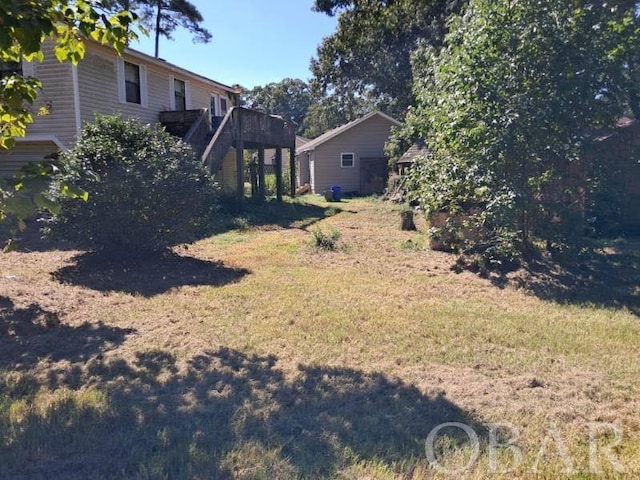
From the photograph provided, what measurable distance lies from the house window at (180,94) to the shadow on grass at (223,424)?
15.3 metres

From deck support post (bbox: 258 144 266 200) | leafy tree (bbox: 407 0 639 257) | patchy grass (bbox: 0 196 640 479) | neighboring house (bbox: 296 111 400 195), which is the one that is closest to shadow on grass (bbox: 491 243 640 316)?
patchy grass (bbox: 0 196 640 479)

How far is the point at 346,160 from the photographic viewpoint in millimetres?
28656

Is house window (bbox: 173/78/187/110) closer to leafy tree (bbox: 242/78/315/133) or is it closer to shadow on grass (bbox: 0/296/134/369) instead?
shadow on grass (bbox: 0/296/134/369)

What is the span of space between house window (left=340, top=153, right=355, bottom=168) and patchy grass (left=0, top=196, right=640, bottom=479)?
70.3 ft

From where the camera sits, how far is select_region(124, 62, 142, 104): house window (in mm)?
14977

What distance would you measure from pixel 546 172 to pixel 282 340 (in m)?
5.08

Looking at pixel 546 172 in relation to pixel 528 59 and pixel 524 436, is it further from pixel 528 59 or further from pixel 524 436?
pixel 524 436

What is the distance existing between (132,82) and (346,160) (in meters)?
15.3

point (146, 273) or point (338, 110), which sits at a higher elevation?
point (338, 110)

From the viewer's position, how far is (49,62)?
41.0 feet

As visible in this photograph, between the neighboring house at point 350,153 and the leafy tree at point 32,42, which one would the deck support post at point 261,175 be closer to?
the neighboring house at point 350,153

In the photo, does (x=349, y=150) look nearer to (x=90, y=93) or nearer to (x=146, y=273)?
(x=90, y=93)

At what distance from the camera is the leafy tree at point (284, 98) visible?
2908 inches

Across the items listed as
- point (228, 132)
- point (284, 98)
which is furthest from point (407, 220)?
point (284, 98)
